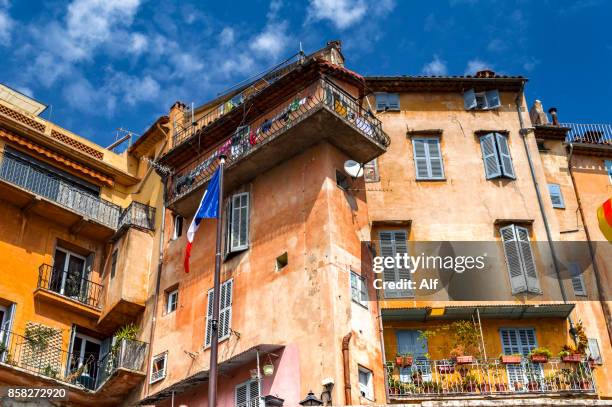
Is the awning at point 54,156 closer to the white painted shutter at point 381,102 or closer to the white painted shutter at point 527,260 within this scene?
the white painted shutter at point 381,102

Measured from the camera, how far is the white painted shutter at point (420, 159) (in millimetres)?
A: 27531

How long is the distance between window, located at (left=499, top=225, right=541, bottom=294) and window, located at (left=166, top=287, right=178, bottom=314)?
11.1 metres

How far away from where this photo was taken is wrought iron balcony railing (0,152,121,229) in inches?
1128

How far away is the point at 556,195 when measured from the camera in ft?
96.1

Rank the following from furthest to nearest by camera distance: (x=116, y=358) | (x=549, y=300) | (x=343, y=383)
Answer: (x=116, y=358)
(x=549, y=300)
(x=343, y=383)

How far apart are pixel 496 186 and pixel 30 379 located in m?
16.5

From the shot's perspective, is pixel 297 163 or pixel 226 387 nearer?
pixel 226 387

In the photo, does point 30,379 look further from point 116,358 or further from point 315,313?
point 315,313

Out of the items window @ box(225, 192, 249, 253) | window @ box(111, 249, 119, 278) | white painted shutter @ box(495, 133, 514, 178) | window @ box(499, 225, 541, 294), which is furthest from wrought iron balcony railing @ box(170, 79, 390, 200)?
window @ box(499, 225, 541, 294)

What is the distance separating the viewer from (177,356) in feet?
84.1

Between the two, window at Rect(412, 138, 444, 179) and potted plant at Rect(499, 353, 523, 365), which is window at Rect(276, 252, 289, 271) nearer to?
window at Rect(412, 138, 444, 179)

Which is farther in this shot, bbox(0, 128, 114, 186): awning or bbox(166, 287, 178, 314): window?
bbox(0, 128, 114, 186): awning

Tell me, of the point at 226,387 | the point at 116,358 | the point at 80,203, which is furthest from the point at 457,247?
the point at 80,203

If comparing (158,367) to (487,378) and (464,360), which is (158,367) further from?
(487,378)
